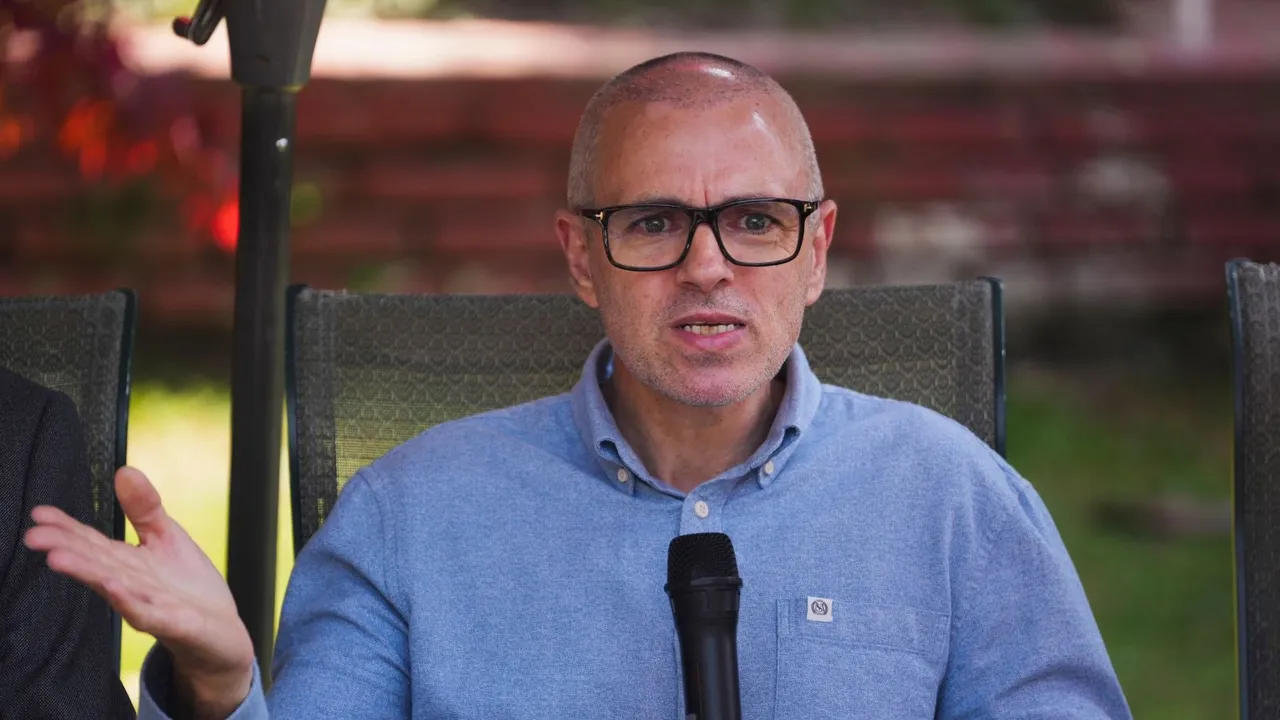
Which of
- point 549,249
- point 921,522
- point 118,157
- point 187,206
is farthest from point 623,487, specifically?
point 549,249

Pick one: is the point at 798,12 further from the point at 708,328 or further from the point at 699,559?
the point at 699,559

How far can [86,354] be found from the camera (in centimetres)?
215

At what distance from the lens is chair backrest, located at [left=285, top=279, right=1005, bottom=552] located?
7.35 ft

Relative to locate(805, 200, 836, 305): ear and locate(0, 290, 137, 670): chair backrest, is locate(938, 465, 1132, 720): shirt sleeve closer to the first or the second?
locate(805, 200, 836, 305): ear

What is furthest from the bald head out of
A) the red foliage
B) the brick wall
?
the brick wall

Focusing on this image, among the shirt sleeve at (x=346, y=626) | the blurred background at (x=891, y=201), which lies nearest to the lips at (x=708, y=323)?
the shirt sleeve at (x=346, y=626)

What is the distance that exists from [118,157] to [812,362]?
2.03 m

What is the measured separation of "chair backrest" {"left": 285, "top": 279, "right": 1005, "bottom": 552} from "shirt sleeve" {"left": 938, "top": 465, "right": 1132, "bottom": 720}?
0.35 m

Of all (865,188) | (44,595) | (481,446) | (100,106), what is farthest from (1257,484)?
(865,188)

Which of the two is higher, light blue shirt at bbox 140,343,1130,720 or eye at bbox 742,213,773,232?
eye at bbox 742,213,773,232

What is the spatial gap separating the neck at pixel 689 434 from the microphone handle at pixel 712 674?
562 millimetres

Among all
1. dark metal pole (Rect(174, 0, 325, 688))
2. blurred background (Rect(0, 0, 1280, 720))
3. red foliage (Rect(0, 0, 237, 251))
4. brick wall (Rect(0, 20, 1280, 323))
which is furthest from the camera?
brick wall (Rect(0, 20, 1280, 323))

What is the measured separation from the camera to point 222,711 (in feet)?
5.00

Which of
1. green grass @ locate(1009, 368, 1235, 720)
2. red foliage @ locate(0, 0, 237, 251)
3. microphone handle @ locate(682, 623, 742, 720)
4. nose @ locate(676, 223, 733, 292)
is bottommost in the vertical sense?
green grass @ locate(1009, 368, 1235, 720)
